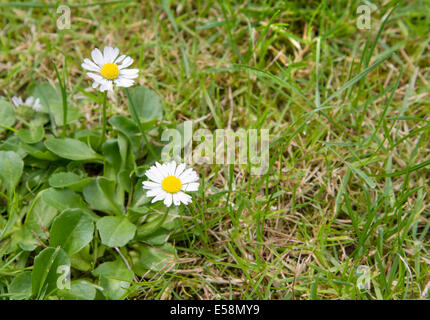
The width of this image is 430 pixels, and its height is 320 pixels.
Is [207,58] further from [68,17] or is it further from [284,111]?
[68,17]

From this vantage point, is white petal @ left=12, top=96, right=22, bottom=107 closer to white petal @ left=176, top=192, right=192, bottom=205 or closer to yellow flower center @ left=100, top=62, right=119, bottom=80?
yellow flower center @ left=100, top=62, right=119, bottom=80

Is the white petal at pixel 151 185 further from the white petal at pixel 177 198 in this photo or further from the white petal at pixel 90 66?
the white petal at pixel 90 66

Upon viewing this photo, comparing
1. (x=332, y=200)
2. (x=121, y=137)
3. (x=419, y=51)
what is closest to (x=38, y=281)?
(x=121, y=137)

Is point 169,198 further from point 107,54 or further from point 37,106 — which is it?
point 37,106

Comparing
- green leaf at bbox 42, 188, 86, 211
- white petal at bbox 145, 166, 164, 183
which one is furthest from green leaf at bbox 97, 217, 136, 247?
white petal at bbox 145, 166, 164, 183

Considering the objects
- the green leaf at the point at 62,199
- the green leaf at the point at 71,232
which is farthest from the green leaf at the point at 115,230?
the green leaf at the point at 62,199
